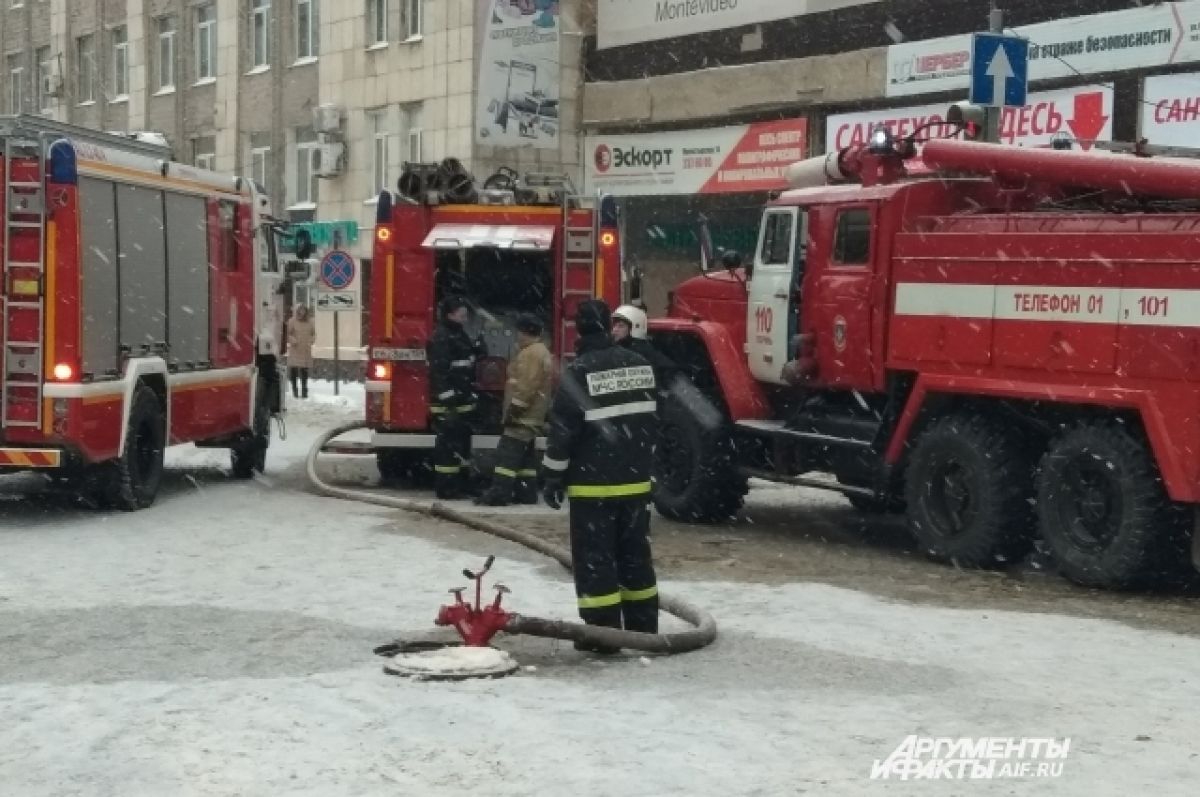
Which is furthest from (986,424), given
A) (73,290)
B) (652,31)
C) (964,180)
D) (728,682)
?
(652,31)

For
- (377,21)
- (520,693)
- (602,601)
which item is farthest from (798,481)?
(377,21)

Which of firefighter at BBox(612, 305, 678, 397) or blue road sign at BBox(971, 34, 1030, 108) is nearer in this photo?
firefighter at BBox(612, 305, 678, 397)

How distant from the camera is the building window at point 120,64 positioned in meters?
45.0

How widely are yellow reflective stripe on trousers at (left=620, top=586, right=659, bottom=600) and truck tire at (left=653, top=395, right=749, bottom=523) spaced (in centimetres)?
529

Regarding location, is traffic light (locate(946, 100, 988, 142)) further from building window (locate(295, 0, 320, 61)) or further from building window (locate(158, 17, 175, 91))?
building window (locate(158, 17, 175, 91))

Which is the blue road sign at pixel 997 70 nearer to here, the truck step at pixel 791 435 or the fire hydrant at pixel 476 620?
the truck step at pixel 791 435

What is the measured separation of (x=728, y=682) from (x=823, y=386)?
5697 mm

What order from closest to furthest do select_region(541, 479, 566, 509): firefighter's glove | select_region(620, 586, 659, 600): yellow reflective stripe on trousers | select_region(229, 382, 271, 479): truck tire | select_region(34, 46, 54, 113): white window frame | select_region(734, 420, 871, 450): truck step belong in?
select_region(620, 586, 659, 600): yellow reflective stripe on trousers < select_region(734, 420, 871, 450): truck step < select_region(541, 479, 566, 509): firefighter's glove < select_region(229, 382, 271, 479): truck tire < select_region(34, 46, 54, 113): white window frame

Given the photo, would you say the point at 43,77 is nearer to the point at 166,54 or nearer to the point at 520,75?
the point at 166,54

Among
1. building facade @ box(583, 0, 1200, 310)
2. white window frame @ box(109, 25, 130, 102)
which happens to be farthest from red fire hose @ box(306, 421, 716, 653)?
white window frame @ box(109, 25, 130, 102)

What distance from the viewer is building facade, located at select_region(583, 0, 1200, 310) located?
21.1m

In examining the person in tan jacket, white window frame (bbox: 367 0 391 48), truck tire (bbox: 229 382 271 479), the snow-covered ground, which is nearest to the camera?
the snow-covered ground

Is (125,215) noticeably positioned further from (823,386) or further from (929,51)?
(929,51)
